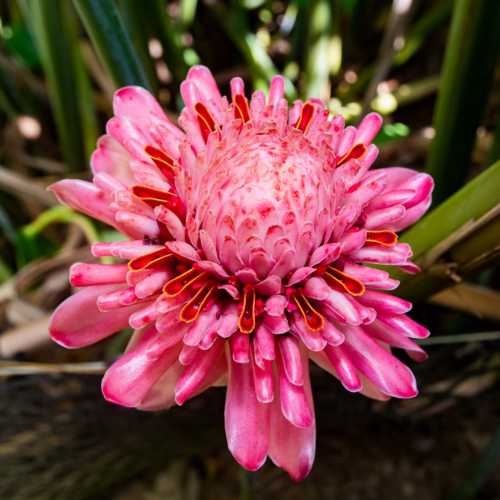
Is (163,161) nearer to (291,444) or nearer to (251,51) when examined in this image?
(291,444)

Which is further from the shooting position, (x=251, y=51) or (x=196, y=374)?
(x=251, y=51)

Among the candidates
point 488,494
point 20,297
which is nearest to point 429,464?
point 488,494

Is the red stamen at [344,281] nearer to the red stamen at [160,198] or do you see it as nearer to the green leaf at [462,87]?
the red stamen at [160,198]

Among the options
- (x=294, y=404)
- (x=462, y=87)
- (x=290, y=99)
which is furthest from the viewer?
(x=290, y=99)

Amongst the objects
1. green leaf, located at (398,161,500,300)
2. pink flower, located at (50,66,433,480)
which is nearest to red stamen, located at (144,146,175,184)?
pink flower, located at (50,66,433,480)

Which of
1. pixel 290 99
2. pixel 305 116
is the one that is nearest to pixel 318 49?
pixel 290 99

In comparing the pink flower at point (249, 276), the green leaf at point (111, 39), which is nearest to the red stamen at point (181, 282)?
the pink flower at point (249, 276)
